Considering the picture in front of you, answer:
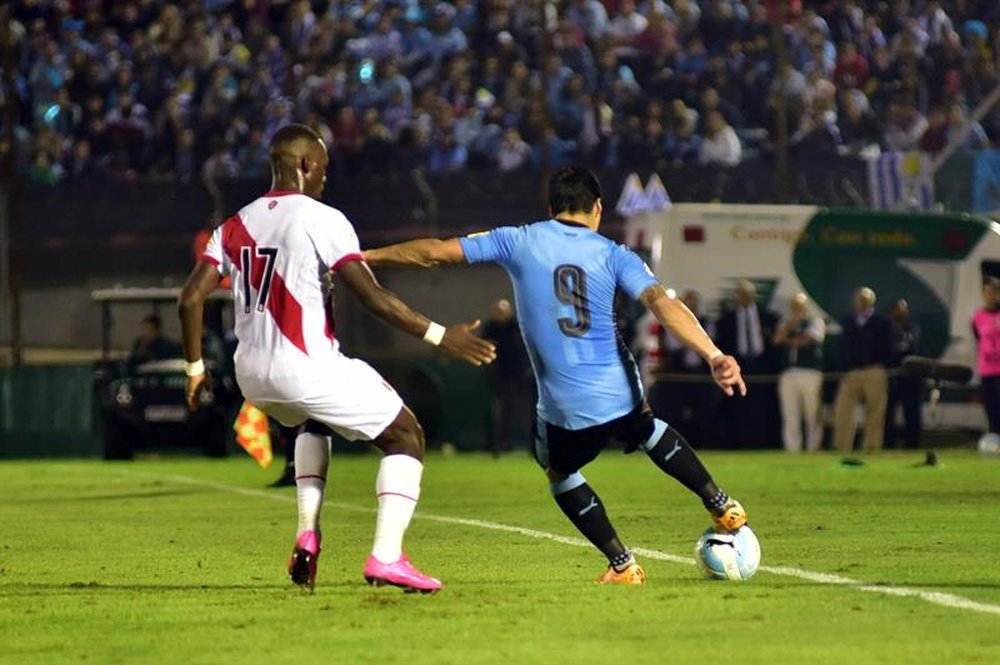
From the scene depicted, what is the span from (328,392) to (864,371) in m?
17.8

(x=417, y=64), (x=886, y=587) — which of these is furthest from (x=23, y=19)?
(x=886, y=587)

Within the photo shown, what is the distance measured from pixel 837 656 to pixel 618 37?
83.5ft

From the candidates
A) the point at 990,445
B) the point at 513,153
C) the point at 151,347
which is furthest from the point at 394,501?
the point at 513,153

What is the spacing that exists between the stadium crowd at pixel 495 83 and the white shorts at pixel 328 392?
64.3 ft

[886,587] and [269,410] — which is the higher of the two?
[269,410]

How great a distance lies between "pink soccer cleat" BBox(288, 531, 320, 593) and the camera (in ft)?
31.4

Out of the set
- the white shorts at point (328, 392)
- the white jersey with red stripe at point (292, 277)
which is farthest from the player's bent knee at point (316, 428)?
the white jersey with red stripe at point (292, 277)

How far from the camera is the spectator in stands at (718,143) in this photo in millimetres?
29953

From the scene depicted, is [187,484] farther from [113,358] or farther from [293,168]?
[293,168]

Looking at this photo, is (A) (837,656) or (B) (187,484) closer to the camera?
(A) (837,656)

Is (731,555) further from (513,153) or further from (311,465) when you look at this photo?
(513,153)

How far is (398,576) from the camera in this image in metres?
9.21

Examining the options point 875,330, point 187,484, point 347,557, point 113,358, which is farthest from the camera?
point 113,358

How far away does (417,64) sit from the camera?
3197 centimetres
